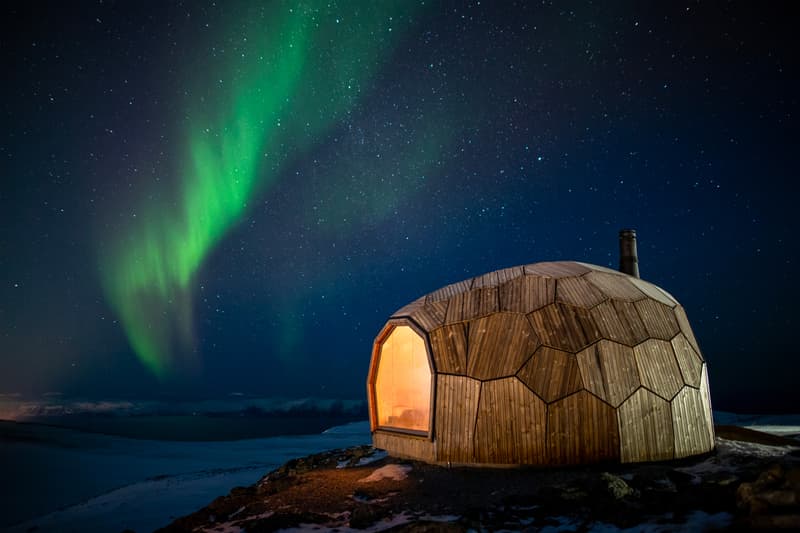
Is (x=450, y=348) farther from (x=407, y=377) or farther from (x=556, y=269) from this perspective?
(x=407, y=377)

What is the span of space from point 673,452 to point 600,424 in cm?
171

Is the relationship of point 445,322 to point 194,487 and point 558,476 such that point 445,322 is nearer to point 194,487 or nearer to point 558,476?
point 558,476

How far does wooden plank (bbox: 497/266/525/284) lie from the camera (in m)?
11.0

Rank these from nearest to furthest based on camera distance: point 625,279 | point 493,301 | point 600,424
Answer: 1. point 600,424
2. point 493,301
3. point 625,279

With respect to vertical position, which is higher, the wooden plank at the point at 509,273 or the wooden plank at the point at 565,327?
the wooden plank at the point at 509,273

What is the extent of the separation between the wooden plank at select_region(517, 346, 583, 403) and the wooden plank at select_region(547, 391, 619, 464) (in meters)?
0.15

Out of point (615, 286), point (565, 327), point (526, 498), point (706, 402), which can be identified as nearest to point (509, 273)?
point (565, 327)

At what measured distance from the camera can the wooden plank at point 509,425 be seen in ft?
29.7

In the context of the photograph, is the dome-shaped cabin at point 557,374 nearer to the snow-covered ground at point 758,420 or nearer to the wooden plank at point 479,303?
the wooden plank at point 479,303

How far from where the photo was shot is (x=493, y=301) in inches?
411

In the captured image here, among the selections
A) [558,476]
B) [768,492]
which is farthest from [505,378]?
[768,492]

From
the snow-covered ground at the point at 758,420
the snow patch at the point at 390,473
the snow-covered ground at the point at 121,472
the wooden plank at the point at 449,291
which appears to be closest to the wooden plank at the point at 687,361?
the wooden plank at the point at 449,291

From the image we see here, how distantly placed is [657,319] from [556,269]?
2.17 m

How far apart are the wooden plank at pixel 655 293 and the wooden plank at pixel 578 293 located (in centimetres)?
134
